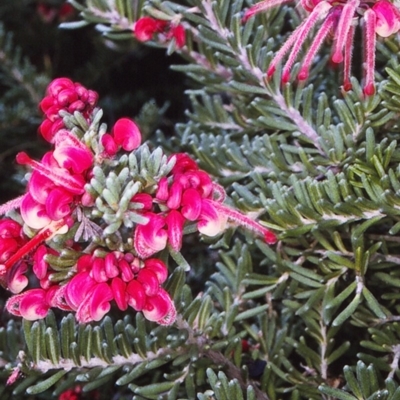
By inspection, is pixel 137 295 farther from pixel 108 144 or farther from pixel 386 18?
pixel 386 18

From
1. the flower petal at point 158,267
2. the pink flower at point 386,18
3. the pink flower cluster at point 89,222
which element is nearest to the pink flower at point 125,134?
the pink flower cluster at point 89,222

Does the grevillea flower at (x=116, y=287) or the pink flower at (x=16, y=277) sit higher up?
the grevillea flower at (x=116, y=287)

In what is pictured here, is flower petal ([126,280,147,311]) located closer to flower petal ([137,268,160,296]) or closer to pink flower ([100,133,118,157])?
flower petal ([137,268,160,296])

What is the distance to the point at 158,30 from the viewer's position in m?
0.80

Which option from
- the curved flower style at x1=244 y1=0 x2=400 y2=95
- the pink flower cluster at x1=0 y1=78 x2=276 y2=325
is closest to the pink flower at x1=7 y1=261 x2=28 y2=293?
the pink flower cluster at x1=0 y1=78 x2=276 y2=325

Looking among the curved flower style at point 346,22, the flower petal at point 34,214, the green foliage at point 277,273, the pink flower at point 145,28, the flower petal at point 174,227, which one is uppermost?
the curved flower style at point 346,22

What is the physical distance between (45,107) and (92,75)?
58 centimetres

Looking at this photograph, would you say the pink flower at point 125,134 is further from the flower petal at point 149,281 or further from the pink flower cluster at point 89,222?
the flower petal at point 149,281

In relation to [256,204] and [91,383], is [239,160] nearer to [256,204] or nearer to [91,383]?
[256,204]

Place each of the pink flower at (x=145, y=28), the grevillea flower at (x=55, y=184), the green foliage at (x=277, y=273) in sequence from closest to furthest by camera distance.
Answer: the grevillea flower at (x=55, y=184) → the green foliage at (x=277, y=273) → the pink flower at (x=145, y=28)

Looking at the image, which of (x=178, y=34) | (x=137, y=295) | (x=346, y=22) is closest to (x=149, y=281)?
(x=137, y=295)

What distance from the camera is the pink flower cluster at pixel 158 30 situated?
78 cm

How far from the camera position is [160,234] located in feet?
1.70

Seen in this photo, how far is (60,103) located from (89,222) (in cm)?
12
